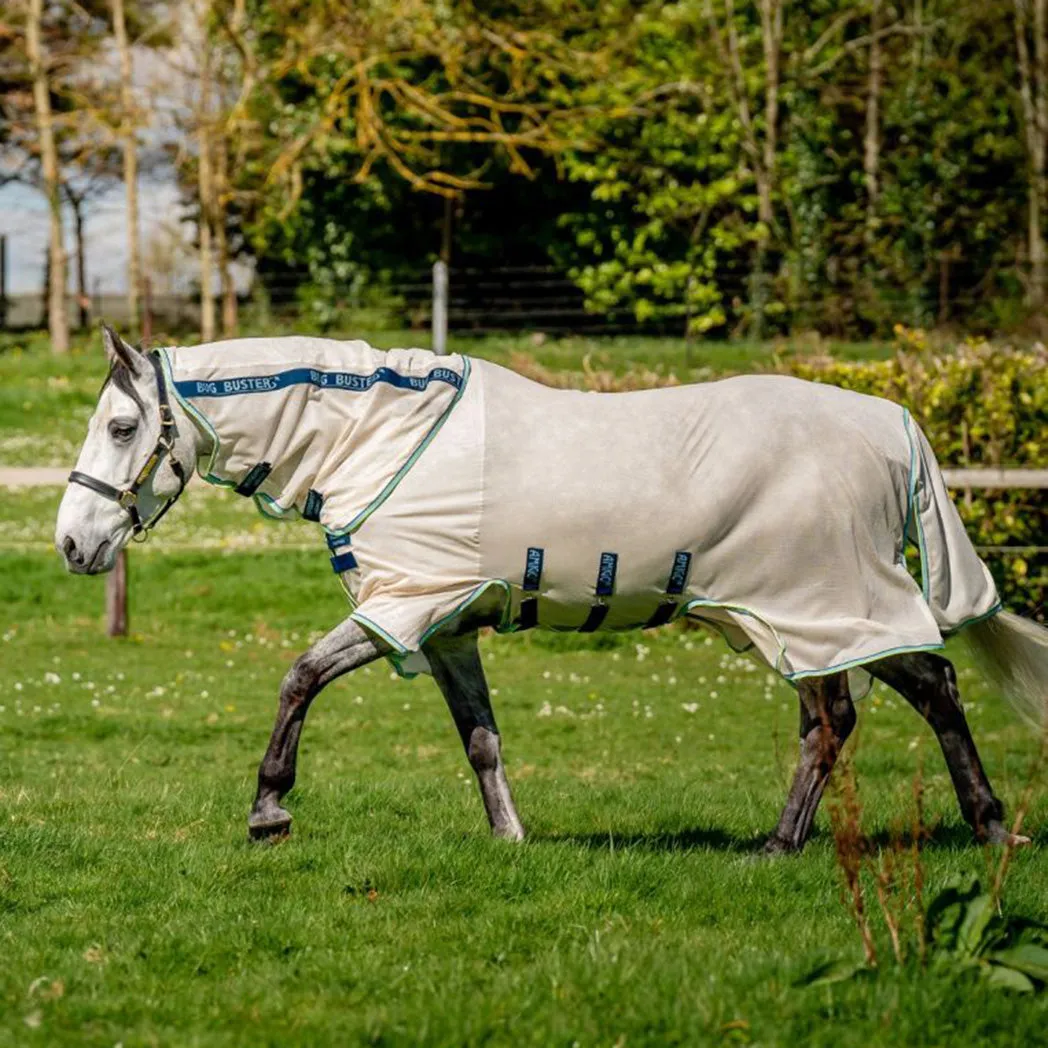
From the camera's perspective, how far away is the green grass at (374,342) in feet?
82.7

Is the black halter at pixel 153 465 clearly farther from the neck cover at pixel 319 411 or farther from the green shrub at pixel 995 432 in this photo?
the green shrub at pixel 995 432

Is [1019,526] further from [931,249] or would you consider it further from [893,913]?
[931,249]

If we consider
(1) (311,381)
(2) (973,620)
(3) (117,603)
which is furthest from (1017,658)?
(3) (117,603)

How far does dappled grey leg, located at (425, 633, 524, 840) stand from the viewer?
677cm

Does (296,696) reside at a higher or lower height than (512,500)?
lower

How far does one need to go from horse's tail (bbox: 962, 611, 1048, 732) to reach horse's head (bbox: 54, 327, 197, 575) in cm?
331

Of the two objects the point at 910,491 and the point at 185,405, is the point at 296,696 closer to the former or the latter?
the point at 185,405

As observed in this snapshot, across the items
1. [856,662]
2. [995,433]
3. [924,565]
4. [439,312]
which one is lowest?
[856,662]

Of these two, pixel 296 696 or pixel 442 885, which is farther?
pixel 296 696

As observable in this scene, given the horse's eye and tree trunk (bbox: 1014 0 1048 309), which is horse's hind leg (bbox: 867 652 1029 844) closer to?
the horse's eye

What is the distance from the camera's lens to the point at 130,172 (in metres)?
37.8

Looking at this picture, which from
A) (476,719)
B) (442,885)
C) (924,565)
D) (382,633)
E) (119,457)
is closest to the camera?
(442,885)

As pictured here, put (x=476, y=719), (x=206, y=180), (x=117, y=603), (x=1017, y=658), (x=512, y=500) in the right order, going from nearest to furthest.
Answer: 1. (x=512, y=500)
2. (x=476, y=719)
3. (x=1017, y=658)
4. (x=117, y=603)
5. (x=206, y=180)

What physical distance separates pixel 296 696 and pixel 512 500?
109 centimetres
